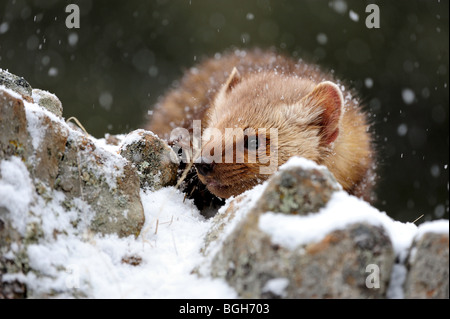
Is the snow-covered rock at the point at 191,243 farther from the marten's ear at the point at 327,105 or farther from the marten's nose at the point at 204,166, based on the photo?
the marten's ear at the point at 327,105

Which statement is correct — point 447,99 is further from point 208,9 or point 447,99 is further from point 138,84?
point 138,84

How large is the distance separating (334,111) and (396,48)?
20.6 feet

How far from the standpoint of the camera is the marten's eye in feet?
9.14

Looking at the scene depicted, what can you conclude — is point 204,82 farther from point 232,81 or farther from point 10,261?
point 10,261

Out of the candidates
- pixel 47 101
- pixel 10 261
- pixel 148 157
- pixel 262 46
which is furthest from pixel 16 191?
pixel 262 46

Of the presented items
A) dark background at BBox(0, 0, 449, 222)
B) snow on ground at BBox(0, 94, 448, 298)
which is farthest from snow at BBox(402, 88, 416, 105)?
snow on ground at BBox(0, 94, 448, 298)

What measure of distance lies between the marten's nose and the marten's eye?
0.97ft

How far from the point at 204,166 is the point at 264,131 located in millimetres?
528

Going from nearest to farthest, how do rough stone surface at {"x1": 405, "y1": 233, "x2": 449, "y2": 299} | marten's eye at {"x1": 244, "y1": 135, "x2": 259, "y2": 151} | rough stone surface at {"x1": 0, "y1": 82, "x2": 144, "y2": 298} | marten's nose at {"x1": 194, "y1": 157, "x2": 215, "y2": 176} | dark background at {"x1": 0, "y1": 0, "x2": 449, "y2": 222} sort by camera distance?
rough stone surface at {"x1": 405, "y1": 233, "x2": 449, "y2": 299}, rough stone surface at {"x1": 0, "y1": 82, "x2": 144, "y2": 298}, marten's nose at {"x1": 194, "y1": 157, "x2": 215, "y2": 176}, marten's eye at {"x1": 244, "y1": 135, "x2": 259, "y2": 151}, dark background at {"x1": 0, "y1": 0, "x2": 449, "y2": 222}

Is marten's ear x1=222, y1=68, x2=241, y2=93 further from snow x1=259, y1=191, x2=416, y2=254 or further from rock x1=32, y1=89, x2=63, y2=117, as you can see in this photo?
snow x1=259, y1=191, x2=416, y2=254

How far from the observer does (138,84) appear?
30.9 ft

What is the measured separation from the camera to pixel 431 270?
138 centimetres

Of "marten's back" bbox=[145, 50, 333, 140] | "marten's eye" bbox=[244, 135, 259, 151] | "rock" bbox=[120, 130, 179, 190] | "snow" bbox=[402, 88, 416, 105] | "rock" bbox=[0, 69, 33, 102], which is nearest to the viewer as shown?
"rock" bbox=[0, 69, 33, 102]
